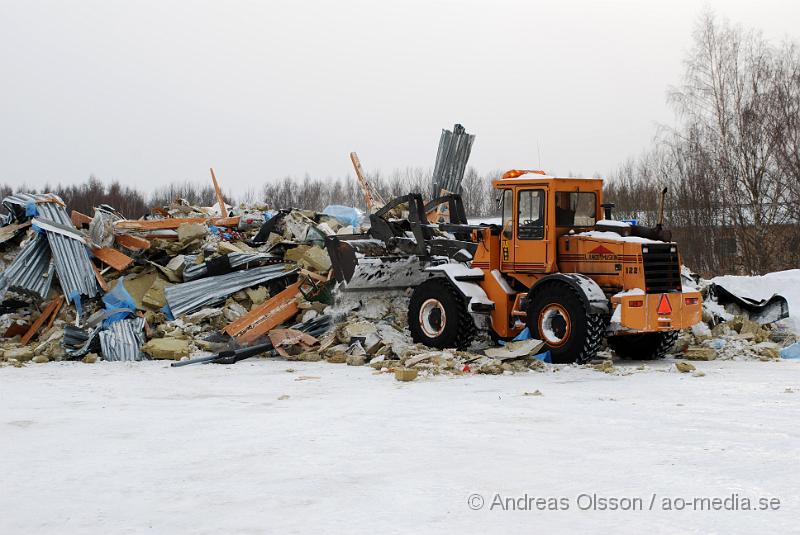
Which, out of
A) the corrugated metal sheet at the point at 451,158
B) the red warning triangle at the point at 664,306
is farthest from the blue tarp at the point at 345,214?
the red warning triangle at the point at 664,306

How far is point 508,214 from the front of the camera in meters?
13.1

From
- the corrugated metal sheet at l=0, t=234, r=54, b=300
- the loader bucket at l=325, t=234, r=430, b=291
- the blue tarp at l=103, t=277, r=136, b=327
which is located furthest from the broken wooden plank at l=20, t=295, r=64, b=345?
the loader bucket at l=325, t=234, r=430, b=291

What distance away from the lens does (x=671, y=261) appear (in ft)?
40.2

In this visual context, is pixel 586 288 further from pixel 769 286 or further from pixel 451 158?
pixel 451 158

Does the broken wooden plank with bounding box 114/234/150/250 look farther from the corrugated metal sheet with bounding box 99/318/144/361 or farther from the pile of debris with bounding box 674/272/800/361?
the pile of debris with bounding box 674/272/800/361

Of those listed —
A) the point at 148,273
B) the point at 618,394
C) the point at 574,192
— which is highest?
the point at 574,192

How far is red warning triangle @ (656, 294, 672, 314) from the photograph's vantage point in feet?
39.2

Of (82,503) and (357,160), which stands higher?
(357,160)

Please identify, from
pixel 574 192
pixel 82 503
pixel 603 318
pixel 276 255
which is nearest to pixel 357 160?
pixel 276 255

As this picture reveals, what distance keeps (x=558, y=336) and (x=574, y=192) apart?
7.16 feet

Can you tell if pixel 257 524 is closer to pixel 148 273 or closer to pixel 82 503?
pixel 82 503

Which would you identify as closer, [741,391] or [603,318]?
[741,391]

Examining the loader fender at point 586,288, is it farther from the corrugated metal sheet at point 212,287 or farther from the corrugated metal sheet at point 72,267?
the corrugated metal sheet at point 72,267

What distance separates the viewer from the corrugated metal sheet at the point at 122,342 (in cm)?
1391
